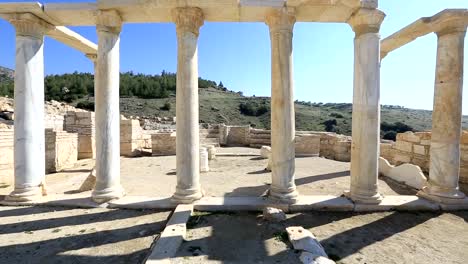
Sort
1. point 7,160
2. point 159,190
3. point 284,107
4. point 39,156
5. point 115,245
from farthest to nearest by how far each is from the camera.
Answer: point 7,160
point 159,190
point 39,156
point 284,107
point 115,245

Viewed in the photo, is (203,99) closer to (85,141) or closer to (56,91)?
(56,91)

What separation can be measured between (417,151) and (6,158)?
16.6 metres

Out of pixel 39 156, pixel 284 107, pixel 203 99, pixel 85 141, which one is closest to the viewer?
pixel 284 107

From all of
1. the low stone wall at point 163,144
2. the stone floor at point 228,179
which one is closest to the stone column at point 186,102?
the stone floor at point 228,179

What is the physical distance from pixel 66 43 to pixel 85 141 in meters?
8.27

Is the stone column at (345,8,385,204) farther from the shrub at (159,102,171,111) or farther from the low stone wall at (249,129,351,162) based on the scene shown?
the shrub at (159,102,171,111)

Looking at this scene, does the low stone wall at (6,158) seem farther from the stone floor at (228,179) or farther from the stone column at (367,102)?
the stone column at (367,102)

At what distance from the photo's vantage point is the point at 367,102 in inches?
251

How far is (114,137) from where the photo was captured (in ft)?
22.1

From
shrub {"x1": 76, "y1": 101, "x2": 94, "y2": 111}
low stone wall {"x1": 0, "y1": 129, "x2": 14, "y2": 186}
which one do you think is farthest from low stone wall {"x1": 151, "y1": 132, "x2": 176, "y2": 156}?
shrub {"x1": 76, "y1": 101, "x2": 94, "y2": 111}

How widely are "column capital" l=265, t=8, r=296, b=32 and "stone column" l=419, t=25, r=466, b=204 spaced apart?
4.02 meters

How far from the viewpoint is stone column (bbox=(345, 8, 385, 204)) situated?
251 inches

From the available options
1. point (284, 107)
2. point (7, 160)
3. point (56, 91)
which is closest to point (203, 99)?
point (56, 91)

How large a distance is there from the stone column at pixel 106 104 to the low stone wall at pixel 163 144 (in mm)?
10657
